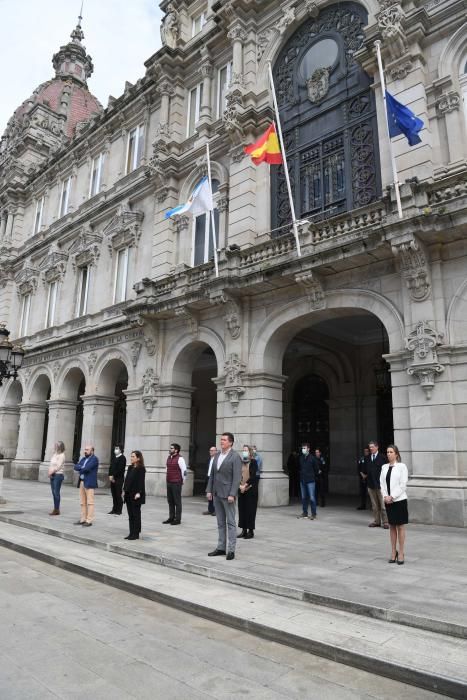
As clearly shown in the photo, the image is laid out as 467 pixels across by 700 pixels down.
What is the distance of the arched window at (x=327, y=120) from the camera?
16250 millimetres

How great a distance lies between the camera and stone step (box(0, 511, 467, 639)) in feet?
16.1

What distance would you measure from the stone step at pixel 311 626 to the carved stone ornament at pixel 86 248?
67.9 ft

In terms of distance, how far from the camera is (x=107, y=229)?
83.6ft

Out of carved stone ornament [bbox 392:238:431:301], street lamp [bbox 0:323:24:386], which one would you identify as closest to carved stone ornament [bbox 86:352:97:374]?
street lamp [bbox 0:323:24:386]

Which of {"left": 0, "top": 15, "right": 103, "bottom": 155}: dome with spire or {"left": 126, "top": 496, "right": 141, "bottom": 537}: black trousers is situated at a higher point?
{"left": 0, "top": 15, "right": 103, "bottom": 155}: dome with spire

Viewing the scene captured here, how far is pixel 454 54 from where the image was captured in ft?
48.4

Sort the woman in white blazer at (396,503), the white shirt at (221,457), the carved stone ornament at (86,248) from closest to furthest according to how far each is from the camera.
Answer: the woman in white blazer at (396,503)
the white shirt at (221,457)
the carved stone ornament at (86,248)

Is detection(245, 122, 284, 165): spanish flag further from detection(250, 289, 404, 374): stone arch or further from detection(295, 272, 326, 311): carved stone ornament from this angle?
detection(250, 289, 404, 374): stone arch

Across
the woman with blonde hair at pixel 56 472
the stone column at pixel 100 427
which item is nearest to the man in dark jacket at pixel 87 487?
the woman with blonde hair at pixel 56 472

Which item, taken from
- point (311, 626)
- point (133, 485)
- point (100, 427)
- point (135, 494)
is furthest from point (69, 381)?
point (311, 626)

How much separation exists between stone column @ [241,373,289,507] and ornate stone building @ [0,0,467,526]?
7cm

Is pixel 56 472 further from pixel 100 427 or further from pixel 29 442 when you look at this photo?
pixel 29 442

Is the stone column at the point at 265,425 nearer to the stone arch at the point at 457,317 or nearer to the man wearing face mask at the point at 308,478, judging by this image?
the man wearing face mask at the point at 308,478

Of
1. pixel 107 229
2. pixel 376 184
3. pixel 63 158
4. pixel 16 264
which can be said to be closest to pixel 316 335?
pixel 376 184
